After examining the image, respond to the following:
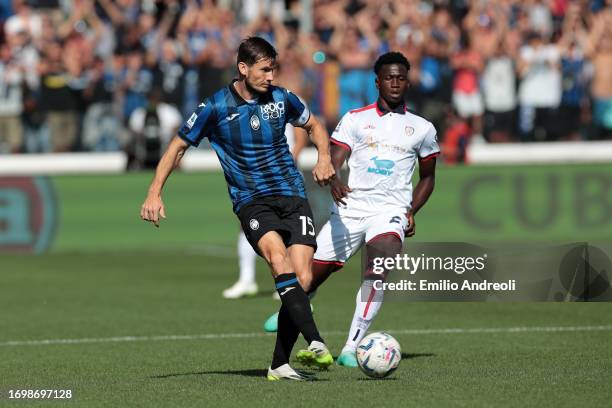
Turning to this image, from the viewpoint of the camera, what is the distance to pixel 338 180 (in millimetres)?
10008

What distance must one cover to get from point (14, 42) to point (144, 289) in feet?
26.7

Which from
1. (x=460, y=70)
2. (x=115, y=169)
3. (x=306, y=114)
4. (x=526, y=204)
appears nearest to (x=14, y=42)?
(x=115, y=169)

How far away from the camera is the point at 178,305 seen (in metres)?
14.8

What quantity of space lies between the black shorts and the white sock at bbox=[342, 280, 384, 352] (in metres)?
0.82

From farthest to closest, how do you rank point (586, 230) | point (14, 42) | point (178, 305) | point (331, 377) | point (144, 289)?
1. point (14, 42)
2. point (586, 230)
3. point (144, 289)
4. point (178, 305)
5. point (331, 377)

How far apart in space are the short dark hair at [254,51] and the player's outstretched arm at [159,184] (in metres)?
0.73

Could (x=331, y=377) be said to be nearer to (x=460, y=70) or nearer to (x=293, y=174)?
(x=293, y=174)

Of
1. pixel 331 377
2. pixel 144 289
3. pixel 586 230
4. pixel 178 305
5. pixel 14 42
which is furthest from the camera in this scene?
pixel 14 42

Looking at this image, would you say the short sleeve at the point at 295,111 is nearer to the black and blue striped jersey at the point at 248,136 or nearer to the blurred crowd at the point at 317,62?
the black and blue striped jersey at the point at 248,136

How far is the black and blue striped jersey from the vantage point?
925 cm

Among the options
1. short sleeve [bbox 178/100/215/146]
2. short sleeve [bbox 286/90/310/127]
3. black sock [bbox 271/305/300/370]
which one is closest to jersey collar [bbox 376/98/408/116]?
short sleeve [bbox 286/90/310/127]

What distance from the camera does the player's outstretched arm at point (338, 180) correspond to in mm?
10000

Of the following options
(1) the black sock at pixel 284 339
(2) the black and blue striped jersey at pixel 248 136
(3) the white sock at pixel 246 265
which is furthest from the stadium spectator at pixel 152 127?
(1) the black sock at pixel 284 339

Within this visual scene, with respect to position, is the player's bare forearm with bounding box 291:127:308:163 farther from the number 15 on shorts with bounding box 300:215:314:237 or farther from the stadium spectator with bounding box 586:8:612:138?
the stadium spectator with bounding box 586:8:612:138
